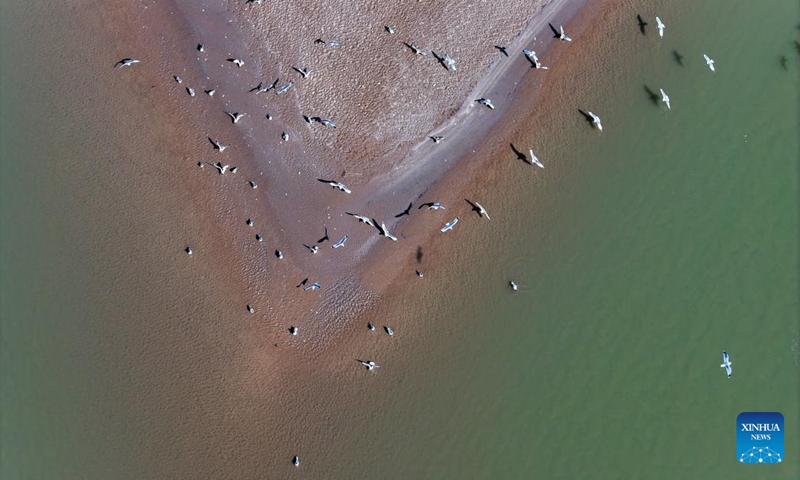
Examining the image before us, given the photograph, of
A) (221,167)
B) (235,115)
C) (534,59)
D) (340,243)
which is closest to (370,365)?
(340,243)

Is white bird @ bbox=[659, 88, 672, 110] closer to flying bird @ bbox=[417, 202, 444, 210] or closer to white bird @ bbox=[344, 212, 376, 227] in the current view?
flying bird @ bbox=[417, 202, 444, 210]

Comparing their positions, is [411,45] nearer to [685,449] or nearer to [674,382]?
[674,382]

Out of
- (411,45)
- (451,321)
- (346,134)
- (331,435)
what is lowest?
(331,435)

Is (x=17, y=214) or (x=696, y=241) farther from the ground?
(x=17, y=214)

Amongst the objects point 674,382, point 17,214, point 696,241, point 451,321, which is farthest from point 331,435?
point 696,241

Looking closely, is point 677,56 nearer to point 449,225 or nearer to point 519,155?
point 519,155
